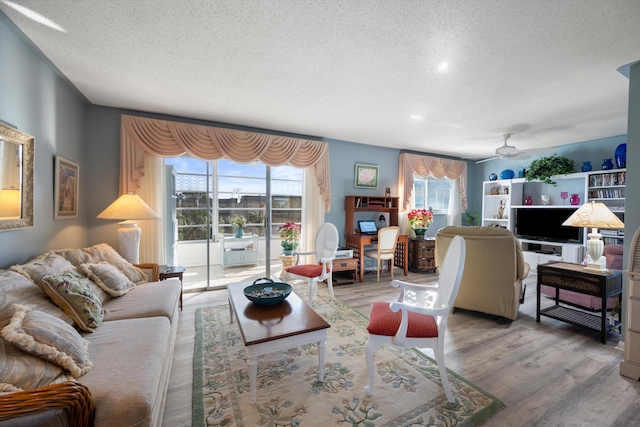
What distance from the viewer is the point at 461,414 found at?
1.57 m

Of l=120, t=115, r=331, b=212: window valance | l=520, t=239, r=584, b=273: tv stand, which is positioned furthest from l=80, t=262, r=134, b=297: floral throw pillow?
l=520, t=239, r=584, b=273: tv stand

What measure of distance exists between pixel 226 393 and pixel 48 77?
3101 millimetres

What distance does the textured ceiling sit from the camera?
1.66 meters

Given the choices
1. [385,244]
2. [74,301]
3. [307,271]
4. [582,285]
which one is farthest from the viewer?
[385,244]

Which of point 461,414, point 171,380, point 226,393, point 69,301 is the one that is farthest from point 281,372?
point 69,301

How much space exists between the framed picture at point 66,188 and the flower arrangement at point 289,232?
255 centimetres

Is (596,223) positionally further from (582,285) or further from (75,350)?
(75,350)

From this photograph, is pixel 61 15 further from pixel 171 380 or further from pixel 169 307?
pixel 171 380

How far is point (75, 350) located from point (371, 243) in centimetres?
391

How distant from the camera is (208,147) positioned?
3.66 meters

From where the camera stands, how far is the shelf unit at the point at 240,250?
14.1ft

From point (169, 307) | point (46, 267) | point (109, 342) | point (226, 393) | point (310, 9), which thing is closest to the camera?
point (109, 342)

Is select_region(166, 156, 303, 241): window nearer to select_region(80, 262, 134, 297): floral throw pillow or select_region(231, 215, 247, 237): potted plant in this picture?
select_region(231, 215, 247, 237): potted plant

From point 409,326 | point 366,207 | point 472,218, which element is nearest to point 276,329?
point 409,326
